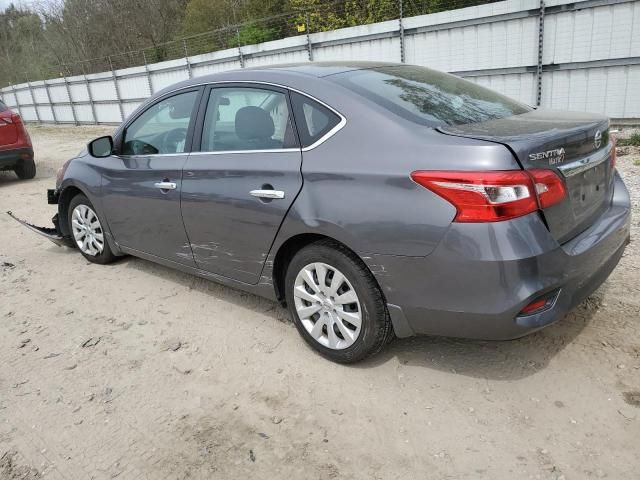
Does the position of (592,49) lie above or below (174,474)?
above

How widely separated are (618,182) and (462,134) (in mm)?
1337

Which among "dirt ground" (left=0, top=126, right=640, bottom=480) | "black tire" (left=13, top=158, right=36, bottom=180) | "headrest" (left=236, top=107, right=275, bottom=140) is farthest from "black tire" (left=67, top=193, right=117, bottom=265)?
"black tire" (left=13, top=158, right=36, bottom=180)

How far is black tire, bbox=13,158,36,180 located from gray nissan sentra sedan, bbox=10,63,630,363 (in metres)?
7.43

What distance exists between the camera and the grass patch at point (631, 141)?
756 cm

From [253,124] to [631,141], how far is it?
259 inches

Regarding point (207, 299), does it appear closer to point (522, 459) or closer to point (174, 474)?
point (174, 474)

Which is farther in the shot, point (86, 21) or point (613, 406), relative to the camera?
point (86, 21)

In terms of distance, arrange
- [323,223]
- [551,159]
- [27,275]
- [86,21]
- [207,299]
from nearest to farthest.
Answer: [551,159] < [323,223] < [207,299] < [27,275] < [86,21]

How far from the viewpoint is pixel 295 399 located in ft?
9.26

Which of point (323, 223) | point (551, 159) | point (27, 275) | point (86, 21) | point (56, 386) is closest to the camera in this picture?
point (551, 159)

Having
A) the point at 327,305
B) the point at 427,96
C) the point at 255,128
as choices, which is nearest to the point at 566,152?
the point at 427,96

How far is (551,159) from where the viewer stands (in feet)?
8.05

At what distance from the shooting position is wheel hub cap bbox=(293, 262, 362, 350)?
2.89 m

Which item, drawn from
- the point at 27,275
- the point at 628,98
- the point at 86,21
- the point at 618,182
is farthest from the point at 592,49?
the point at 86,21
